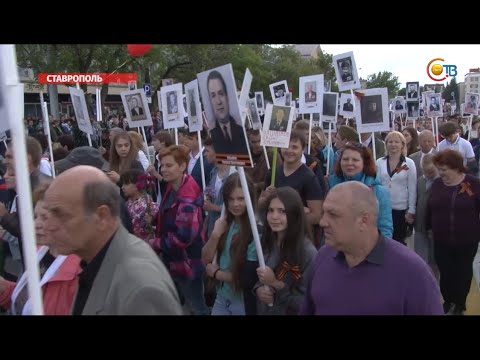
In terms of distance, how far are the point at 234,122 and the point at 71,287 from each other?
1.42 metres

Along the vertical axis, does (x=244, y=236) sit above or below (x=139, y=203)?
below

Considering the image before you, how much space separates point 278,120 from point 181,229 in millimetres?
1415

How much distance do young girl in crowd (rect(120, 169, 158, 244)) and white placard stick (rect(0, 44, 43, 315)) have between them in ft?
10.3

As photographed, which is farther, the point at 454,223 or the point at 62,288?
the point at 454,223

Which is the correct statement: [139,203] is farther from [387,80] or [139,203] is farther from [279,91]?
[387,80]

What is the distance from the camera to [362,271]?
2.62 meters

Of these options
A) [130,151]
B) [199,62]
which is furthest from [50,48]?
[130,151]

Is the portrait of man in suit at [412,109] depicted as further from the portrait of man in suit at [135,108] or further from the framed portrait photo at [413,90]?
the portrait of man in suit at [135,108]

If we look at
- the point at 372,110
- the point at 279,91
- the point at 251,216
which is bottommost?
the point at 251,216

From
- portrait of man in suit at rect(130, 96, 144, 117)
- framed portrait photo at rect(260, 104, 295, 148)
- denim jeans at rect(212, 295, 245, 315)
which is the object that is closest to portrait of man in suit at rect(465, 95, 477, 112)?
portrait of man in suit at rect(130, 96, 144, 117)

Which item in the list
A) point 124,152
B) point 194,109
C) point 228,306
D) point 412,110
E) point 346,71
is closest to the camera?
point 228,306

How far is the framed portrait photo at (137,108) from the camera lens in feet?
26.1

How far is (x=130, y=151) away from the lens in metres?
Answer: 6.51

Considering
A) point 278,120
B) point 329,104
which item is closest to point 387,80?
point 329,104
